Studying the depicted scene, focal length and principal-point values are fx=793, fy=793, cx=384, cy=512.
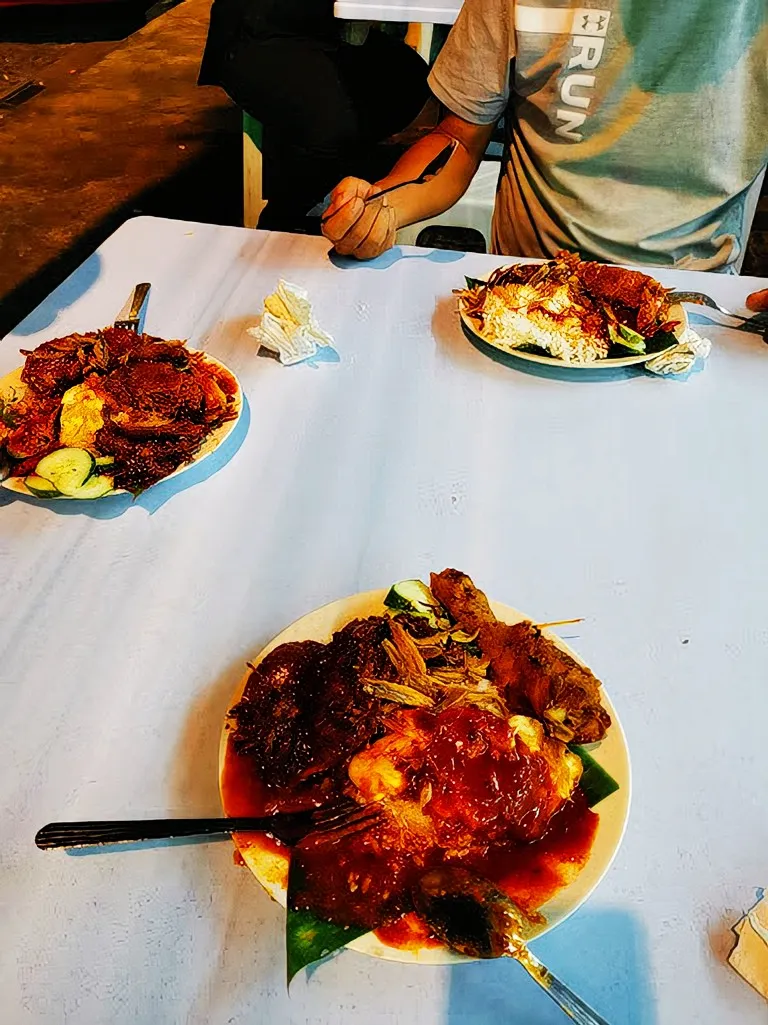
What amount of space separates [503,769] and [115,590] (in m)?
0.58

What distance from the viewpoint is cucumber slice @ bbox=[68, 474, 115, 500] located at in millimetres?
1115

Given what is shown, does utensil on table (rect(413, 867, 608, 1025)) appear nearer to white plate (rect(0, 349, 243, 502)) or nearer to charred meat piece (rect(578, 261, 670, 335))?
white plate (rect(0, 349, 243, 502))

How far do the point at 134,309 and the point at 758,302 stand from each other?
122 cm

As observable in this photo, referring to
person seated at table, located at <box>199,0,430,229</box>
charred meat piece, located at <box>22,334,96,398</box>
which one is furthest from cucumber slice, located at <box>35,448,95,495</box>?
person seated at table, located at <box>199,0,430,229</box>

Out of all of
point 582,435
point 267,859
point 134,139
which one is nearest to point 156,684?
point 267,859

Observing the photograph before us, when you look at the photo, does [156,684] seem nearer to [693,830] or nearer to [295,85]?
[693,830]

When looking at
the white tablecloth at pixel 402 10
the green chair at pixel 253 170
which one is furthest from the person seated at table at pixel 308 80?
the white tablecloth at pixel 402 10

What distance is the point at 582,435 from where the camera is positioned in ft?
4.39

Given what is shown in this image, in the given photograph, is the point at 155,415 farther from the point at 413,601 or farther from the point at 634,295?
the point at 634,295

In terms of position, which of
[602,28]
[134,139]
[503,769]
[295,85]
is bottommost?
[134,139]

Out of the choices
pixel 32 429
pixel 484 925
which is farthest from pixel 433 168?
pixel 484 925

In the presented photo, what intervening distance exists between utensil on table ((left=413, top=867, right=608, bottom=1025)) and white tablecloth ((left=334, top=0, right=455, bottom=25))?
2.32m

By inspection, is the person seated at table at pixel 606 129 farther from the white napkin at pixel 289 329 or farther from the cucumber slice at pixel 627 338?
the cucumber slice at pixel 627 338

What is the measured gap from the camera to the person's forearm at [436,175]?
5.84 ft
